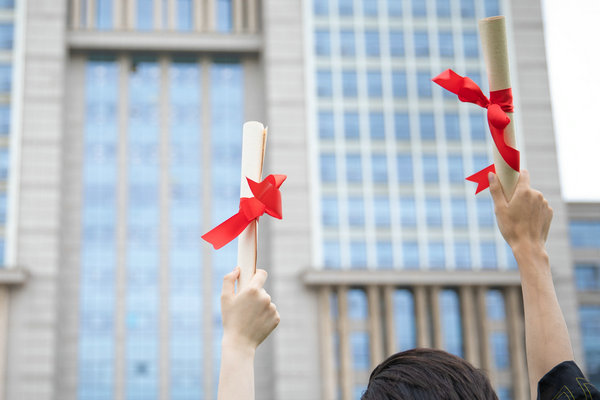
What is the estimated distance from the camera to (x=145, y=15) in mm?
41781

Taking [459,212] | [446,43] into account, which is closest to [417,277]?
[459,212]

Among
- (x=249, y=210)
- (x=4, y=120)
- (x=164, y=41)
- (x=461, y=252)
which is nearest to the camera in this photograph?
(x=249, y=210)

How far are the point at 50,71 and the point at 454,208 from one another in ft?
60.0

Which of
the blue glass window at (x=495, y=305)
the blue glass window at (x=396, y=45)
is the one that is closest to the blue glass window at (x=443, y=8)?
the blue glass window at (x=396, y=45)

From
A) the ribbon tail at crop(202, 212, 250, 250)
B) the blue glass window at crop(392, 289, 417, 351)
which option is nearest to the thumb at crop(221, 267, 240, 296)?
the ribbon tail at crop(202, 212, 250, 250)

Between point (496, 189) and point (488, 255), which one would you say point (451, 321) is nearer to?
point (488, 255)

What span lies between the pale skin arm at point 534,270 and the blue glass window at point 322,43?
3760 cm

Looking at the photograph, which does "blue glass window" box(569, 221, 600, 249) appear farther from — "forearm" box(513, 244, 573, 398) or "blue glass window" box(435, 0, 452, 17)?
"forearm" box(513, 244, 573, 398)

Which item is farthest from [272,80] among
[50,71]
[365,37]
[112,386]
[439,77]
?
[439,77]

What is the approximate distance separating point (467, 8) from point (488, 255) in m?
11.0

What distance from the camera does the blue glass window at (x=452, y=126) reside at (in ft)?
130

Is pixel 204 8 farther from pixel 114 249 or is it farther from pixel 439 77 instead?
pixel 439 77

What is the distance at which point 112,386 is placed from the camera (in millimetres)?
37594

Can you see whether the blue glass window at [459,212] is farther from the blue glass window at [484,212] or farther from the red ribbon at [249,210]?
the red ribbon at [249,210]
